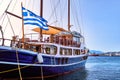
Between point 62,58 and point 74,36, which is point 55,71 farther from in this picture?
point 74,36

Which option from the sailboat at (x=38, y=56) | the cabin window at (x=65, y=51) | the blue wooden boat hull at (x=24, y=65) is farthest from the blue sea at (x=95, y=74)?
the cabin window at (x=65, y=51)

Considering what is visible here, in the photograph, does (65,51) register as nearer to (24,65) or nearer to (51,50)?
(51,50)

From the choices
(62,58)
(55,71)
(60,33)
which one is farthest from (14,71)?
(60,33)

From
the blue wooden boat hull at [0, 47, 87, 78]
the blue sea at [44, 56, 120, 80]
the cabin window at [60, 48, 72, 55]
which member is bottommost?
the blue sea at [44, 56, 120, 80]

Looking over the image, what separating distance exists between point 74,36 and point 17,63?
15.4m

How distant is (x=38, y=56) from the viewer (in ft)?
79.6

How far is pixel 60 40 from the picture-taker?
103 ft

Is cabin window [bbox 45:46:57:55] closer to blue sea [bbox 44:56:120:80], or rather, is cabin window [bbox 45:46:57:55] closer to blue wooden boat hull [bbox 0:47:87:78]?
blue wooden boat hull [bbox 0:47:87:78]

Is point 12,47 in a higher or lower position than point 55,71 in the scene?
higher

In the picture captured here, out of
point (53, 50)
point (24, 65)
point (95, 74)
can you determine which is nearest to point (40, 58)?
point (24, 65)

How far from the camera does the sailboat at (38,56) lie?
894 inches

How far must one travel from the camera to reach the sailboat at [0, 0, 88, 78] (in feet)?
74.5

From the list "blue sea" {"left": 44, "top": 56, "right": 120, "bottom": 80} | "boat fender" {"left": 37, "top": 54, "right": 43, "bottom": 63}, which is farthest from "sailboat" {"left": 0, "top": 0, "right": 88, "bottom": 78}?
"blue sea" {"left": 44, "top": 56, "right": 120, "bottom": 80}

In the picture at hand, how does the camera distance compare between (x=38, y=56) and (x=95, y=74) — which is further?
(x=95, y=74)
